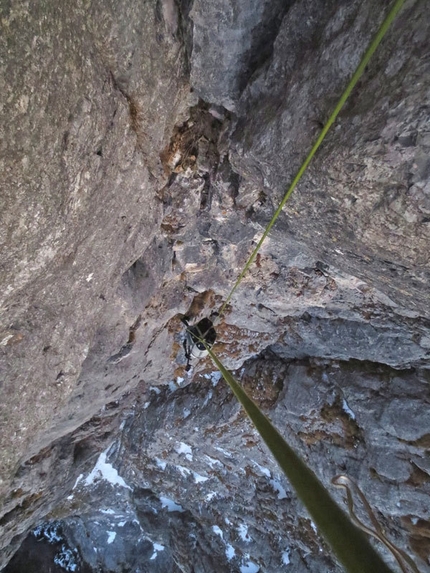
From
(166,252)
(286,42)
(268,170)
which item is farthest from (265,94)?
(166,252)

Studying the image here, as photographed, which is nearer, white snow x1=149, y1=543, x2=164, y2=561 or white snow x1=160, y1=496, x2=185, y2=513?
white snow x1=160, y1=496, x2=185, y2=513

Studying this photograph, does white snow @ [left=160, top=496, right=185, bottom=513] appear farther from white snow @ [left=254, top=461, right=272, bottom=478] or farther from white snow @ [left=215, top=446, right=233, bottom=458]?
white snow @ [left=254, top=461, right=272, bottom=478]

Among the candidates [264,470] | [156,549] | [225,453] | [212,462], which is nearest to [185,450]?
[212,462]

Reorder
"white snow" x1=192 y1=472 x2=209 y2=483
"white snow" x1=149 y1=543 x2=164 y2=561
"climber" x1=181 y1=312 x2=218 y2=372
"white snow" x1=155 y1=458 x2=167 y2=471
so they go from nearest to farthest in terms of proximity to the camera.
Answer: "climber" x1=181 y1=312 x2=218 y2=372 < "white snow" x1=192 y1=472 x2=209 y2=483 < "white snow" x1=155 y1=458 x2=167 y2=471 < "white snow" x1=149 y1=543 x2=164 y2=561

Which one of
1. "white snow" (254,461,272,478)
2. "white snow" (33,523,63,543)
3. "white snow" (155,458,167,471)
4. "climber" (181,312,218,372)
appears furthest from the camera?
"white snow" (33,523,63,543)

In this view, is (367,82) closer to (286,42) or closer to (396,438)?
(286,42)

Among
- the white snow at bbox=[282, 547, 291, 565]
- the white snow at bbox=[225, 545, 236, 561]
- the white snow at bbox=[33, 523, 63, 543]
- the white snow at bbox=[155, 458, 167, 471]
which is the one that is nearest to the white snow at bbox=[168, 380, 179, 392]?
the white snow at bbox=[155, 458, 167, 471]
